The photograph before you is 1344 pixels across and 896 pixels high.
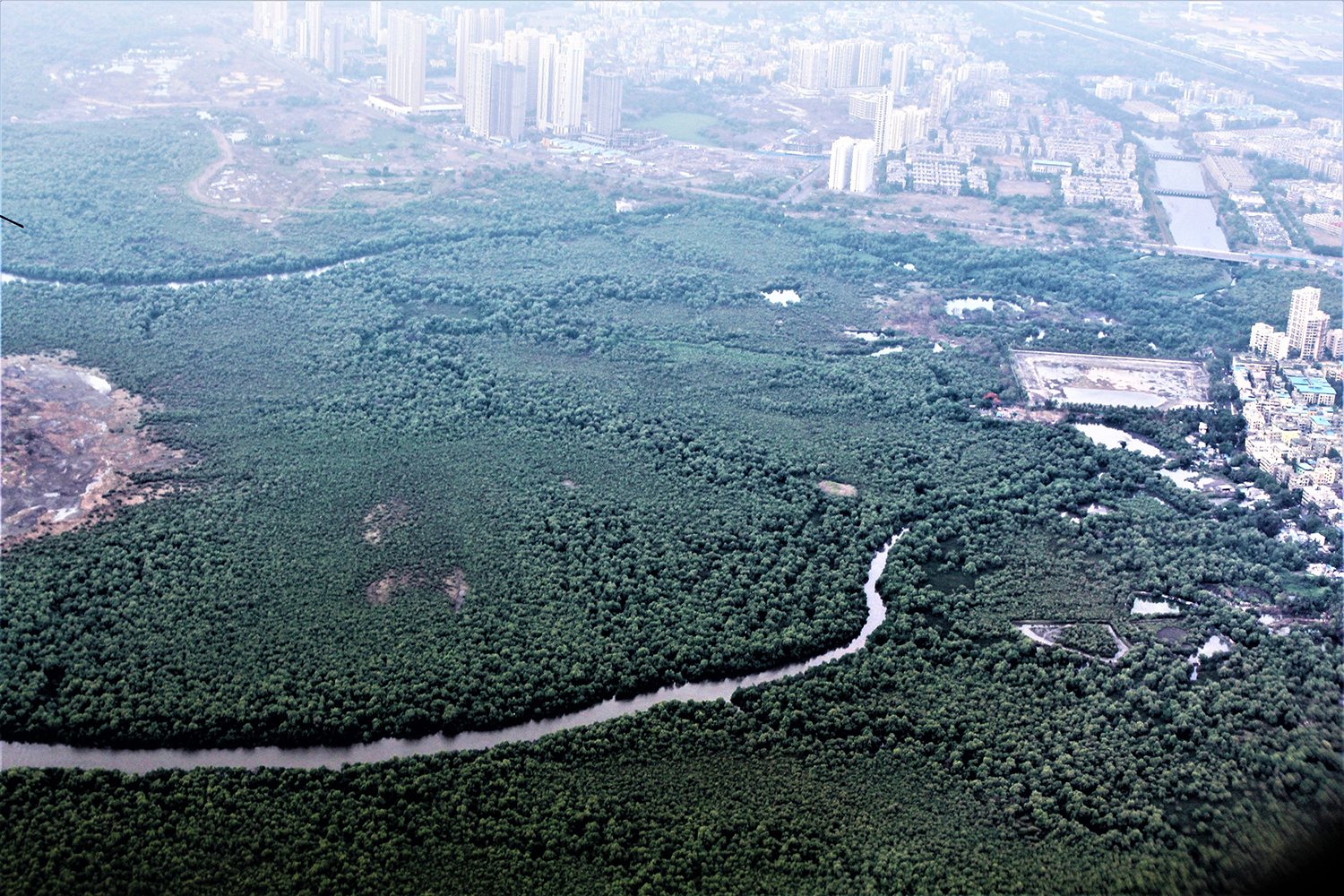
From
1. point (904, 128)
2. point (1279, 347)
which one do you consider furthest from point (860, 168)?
point (1279, 347)

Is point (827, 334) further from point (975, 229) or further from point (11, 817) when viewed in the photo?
point (11, 817)

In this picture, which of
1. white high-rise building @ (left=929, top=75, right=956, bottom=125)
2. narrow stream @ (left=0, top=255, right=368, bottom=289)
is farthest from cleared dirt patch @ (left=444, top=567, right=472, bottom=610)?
white high-rise building @ (left=929, top=75, right=956, bottom=125)

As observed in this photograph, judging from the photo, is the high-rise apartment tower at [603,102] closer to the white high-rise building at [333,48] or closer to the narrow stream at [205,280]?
the white high-rise building at [333,48]

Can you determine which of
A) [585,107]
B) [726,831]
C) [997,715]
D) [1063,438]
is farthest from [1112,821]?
[585,107]

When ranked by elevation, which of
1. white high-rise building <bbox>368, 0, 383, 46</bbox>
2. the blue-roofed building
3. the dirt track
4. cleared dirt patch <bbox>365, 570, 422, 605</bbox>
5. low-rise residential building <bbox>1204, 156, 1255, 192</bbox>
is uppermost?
white high-rise building <bbox>368, 0, 383, 46</bbox>

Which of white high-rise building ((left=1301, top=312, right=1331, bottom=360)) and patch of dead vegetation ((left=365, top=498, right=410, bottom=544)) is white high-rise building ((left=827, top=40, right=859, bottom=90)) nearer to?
white high-rise building ((left=1301, top=312, right=1331, bottom=360))

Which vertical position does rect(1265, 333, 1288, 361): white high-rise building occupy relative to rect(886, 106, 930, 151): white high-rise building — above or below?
below
